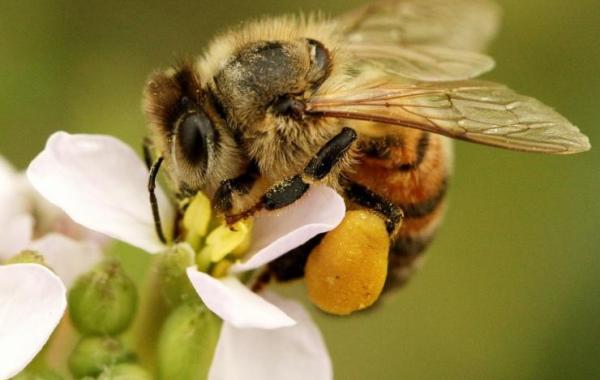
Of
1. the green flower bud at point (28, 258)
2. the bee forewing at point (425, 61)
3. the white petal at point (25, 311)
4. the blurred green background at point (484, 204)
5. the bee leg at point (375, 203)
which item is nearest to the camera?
the white petal at point (25, 311)

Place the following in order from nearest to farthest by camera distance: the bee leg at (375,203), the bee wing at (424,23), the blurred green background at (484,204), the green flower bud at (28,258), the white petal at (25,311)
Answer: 1. the white petal at (25,311)
2. the green flower bud at (28,258)
3. the bee leg at (375,203)
4. the bee wing at (424,23)
5. the blurred green background at (484,204)

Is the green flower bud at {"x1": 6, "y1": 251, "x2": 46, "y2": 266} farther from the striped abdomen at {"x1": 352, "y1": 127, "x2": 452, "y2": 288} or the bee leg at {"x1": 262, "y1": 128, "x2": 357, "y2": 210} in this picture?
the striped abdomen at {"x1": 352, "y1": 127, "x2": 452, "y2": 288}

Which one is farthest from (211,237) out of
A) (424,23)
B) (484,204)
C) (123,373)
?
(484,204)

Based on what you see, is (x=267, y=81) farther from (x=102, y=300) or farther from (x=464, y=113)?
(x=102, y=300)

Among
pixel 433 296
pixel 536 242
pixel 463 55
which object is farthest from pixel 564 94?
pixel 463 55

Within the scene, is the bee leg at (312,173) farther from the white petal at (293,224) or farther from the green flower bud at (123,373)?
the green flower bud at (123,373)

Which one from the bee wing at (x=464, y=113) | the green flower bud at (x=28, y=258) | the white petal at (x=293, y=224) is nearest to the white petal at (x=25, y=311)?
the green flower bud at (x=28, y=258)

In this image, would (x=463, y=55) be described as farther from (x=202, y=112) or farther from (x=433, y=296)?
(x=433, y=296)

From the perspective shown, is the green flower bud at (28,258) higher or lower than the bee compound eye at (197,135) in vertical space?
lower
